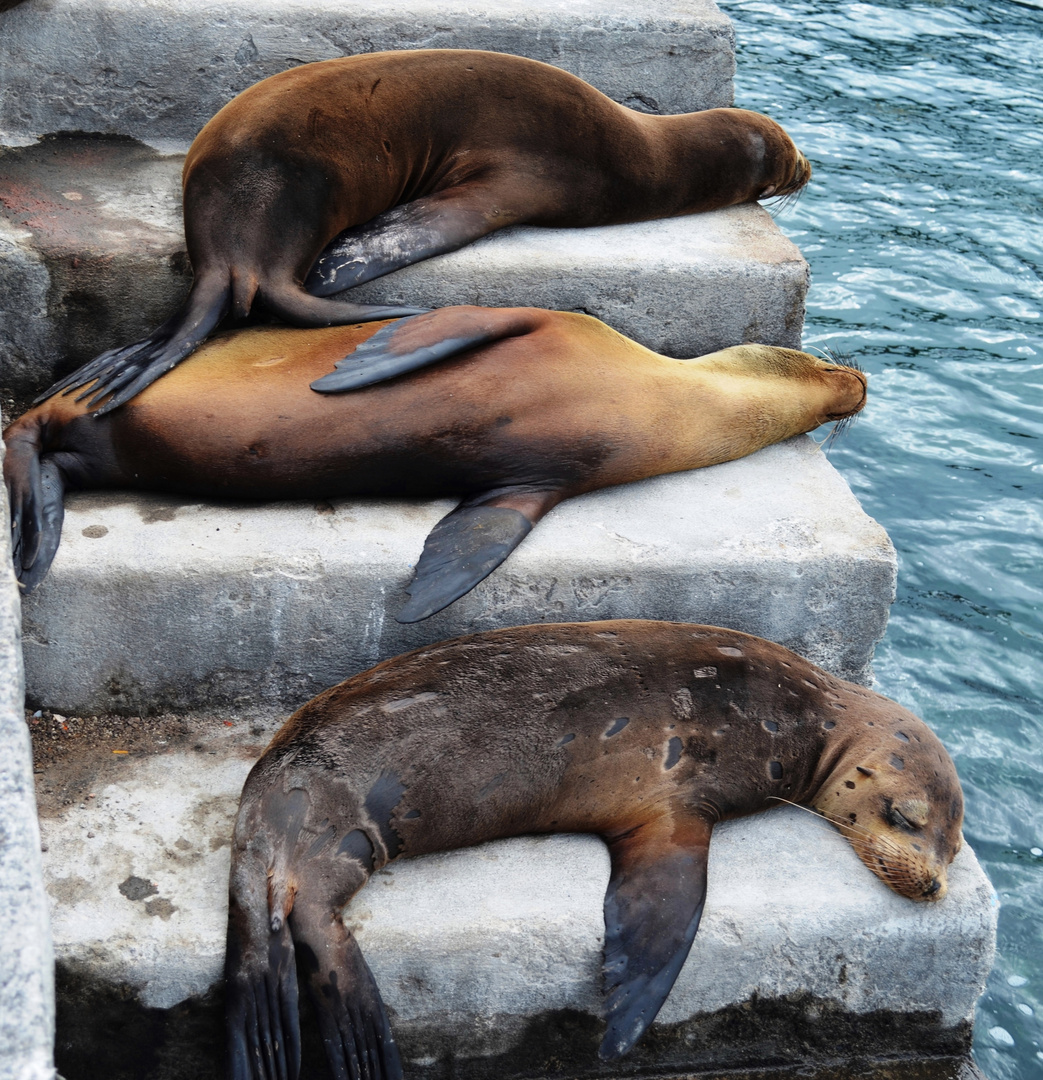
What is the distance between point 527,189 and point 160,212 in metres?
1.13

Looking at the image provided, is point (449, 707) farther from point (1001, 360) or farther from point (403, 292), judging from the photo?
point (1001, 360)

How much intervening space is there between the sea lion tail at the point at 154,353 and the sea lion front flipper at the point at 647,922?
1.65 metres

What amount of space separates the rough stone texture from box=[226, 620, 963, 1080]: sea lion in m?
0.68

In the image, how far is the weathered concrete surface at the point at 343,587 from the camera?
2992mm

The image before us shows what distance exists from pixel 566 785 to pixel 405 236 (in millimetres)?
1761

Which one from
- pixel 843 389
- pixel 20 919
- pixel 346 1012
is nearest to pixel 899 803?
pixel 346 1012

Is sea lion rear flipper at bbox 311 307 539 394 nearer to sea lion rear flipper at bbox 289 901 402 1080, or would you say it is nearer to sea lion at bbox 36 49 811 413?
sea lion at bbox 36 49 811 413

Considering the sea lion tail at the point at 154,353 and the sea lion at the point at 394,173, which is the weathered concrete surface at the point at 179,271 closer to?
the sea lion at the point at 394,173

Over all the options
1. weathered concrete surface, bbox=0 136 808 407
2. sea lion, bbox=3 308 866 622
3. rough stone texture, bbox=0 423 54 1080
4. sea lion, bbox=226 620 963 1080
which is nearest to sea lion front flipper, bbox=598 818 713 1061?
sea lion, bbox=226 620 963 1080

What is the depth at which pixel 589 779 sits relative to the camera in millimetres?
2807

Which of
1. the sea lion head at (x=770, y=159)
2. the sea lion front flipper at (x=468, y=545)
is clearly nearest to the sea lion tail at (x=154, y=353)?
the sea lion front flipper at (x=468, y=545)

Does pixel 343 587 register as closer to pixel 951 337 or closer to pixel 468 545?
pixel 468 545

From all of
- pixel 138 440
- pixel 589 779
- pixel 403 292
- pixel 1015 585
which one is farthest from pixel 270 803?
pixel 1015 585

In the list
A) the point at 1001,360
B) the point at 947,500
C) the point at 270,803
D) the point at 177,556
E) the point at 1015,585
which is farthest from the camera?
the point at 1001,360
